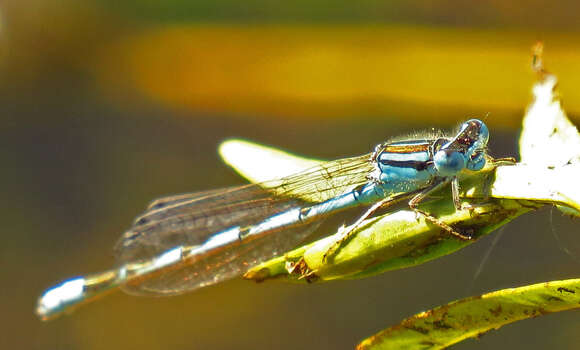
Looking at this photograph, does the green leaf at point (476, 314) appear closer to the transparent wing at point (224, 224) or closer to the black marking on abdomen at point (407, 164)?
the black marking on abdomen at point (407, 164)

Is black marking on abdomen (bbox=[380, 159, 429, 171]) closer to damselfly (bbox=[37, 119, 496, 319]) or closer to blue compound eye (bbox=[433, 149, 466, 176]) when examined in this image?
damselfly (bbox=[37, 119, 496, 319])

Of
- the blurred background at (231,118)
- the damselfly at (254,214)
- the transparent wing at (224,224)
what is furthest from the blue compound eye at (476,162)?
the blurred background at (231,118)

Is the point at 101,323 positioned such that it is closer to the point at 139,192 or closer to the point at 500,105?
the point at 139,192

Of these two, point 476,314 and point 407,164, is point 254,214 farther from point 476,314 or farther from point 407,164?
point 476,314

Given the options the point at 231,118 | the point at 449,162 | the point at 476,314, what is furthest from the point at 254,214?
the point at 231,118

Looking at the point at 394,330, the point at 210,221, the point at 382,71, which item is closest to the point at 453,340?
the point at 394,330

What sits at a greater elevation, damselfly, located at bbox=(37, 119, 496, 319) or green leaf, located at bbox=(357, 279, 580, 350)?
damselfly, located at bbox=(37, 119, 496, 319)

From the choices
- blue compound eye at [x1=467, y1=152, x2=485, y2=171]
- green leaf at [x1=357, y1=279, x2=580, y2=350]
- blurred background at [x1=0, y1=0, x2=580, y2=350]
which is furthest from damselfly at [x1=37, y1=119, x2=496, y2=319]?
blurred background at [x1=0, y1=0, x2=580, y2=350]
